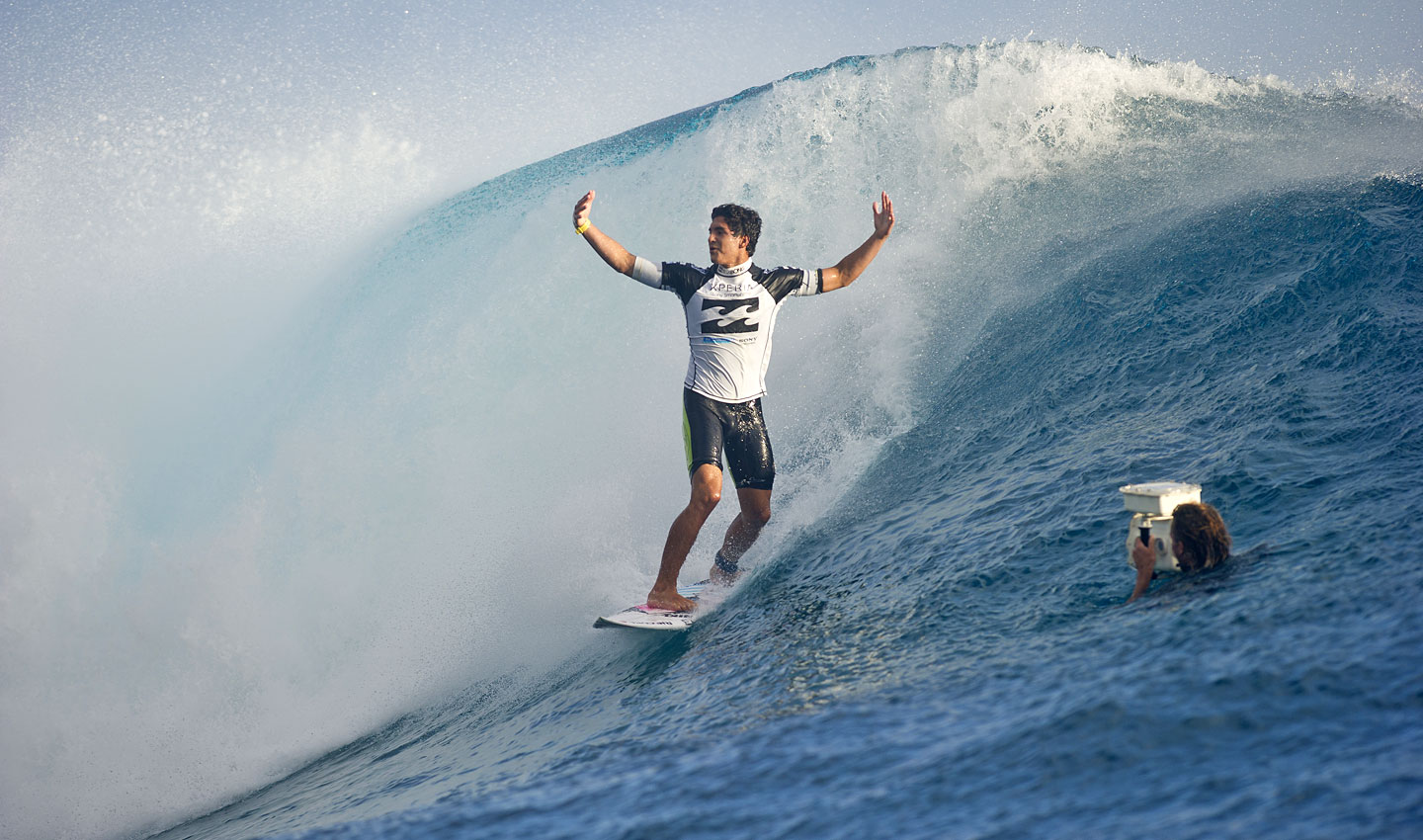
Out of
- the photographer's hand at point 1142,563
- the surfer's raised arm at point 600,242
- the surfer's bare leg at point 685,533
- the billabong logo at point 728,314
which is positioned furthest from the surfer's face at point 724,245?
the photographer's hand at point 1142,563

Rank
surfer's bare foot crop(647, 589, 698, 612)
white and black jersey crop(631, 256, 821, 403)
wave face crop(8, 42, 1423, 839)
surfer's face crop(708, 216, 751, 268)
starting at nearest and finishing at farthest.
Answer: wave face crop(8, 42, 1423, 839), surfer's face crop(708, 216, 751, 268), white and black jersey crop(631, 256, 821, 403), surfer's bare foot crop(647, 589, 698, 612)

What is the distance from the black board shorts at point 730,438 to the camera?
6.02m

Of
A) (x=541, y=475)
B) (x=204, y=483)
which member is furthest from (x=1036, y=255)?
(x=204, y=483)

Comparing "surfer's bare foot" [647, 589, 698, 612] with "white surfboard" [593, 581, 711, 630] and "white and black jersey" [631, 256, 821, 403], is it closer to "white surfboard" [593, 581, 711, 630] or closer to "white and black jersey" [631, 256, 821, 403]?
"white surfboard" [593, 581, 711, 630]

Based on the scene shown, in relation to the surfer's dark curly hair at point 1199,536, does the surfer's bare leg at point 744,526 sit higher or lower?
higher

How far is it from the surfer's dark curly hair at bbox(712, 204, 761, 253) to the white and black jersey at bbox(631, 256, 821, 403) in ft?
0.56

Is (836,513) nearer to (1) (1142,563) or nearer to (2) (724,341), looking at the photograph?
(2) (724,341)

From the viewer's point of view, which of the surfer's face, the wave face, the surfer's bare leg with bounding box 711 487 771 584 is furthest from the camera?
the surfer's bare leg with bounding box 711 487 771 584

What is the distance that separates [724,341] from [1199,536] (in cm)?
275

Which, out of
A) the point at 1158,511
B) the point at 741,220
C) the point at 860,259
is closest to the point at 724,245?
the point at 741,220

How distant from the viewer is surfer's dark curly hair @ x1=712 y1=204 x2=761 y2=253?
19.3ft

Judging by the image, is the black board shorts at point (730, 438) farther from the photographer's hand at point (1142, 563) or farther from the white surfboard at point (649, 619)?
the photographer's hand at point (1142, 563)

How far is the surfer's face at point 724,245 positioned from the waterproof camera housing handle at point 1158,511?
99.6 inches

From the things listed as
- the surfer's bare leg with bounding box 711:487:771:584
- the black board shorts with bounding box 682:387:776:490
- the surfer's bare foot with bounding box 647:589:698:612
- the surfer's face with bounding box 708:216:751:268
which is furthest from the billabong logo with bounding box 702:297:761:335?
the surfer's bare foot with bounding box 647:589:698:612
